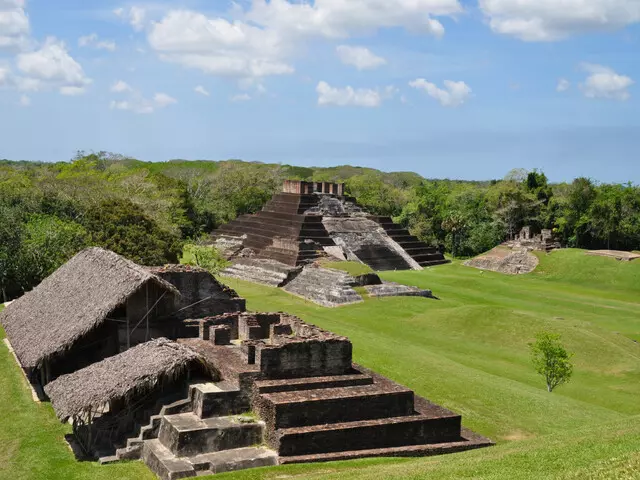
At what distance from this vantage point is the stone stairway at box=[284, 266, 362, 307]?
32531 millimetres

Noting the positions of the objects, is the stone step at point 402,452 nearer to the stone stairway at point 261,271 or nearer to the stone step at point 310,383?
the stone step at point 310,383

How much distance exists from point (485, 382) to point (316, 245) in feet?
73.1

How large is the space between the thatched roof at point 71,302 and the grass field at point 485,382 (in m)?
1.19

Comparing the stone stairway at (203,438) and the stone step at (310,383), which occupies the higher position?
the stone step at (310,383)

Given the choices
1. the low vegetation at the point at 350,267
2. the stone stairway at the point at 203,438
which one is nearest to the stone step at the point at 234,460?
the stone stairway at the point at 203,438

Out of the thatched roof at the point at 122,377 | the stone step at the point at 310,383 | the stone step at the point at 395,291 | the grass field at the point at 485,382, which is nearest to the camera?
the grass field at the point at 485,382

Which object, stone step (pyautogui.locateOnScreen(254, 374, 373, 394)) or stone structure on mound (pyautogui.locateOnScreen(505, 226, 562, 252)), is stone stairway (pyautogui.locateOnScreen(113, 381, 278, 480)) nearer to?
stone step (pyautogui.locateOnScreen(254, 374, 373, 394))

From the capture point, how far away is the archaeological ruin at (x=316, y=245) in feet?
A: 113

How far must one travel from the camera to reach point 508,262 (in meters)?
48.3

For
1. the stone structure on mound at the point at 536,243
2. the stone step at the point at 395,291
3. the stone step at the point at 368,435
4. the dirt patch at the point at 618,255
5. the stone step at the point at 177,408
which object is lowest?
the stone step at the point at 368,435

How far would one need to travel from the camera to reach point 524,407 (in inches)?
695

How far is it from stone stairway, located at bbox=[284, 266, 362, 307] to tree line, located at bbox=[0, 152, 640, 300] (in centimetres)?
596

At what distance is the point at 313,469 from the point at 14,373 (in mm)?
10040

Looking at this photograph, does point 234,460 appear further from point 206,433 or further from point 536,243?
point 536,243
